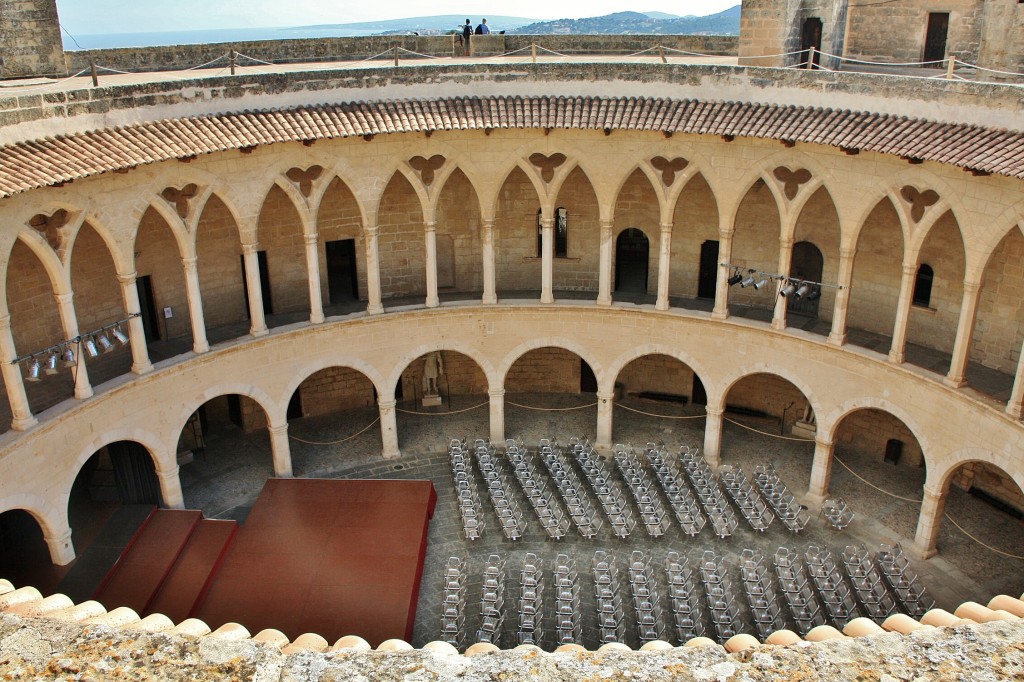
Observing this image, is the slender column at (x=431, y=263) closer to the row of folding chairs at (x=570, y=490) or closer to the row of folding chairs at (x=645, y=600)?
the row of folding chairs at (x=570, y=490)

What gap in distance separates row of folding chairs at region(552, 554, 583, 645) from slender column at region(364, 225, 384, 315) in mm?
8221

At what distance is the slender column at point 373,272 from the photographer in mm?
23453

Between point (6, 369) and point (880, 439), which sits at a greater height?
point (6, 369)

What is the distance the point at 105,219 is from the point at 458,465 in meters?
10.2

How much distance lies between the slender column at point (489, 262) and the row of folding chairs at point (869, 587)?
35.0 ft

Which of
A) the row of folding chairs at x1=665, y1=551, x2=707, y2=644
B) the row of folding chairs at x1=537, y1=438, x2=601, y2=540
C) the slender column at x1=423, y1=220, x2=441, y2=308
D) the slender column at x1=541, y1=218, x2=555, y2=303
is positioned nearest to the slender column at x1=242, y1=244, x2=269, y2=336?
the slender column at x1=423, y1=220, x2=441, y2=308

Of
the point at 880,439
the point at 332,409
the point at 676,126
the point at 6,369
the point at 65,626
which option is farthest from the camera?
the point at 332,409

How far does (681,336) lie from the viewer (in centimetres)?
2411

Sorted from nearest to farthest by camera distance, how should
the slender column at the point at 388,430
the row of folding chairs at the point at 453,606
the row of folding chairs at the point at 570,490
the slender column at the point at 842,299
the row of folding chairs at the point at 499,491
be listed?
the row of folding chairs at the point at 453,606, the slender column at the point at 842,299, the row of folding chairs at the point at 499,491, the row of folding chairs at the point at 570,490, the slender column at the point at 388,430

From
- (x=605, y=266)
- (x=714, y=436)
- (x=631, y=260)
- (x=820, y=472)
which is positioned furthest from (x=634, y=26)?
(x=820, y=472)

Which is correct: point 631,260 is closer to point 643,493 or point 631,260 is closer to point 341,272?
point 643,493

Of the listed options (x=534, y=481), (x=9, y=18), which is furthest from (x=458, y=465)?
(x=9, y=18)

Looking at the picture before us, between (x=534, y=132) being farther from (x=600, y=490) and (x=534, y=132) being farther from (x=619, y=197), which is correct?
(x=600, y=490)

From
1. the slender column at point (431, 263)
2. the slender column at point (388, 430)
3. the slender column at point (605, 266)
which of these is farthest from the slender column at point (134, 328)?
the slender column at point (605, 266)
